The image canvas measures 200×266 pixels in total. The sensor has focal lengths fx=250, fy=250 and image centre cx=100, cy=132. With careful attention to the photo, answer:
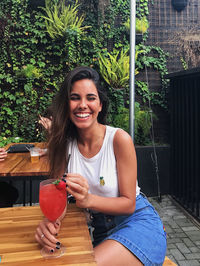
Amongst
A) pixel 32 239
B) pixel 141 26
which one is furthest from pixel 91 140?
pixel 141 26

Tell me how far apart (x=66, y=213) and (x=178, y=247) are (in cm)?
201

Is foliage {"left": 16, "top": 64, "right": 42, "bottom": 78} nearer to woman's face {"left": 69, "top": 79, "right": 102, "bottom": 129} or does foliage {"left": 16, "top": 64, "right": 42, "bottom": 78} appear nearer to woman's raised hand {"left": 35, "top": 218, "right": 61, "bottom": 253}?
woman's face {"left": 69, "top": 79, "right": 102, "bottom": 129}

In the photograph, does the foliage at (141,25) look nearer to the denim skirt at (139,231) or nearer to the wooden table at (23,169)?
the wooden table at (23,169)

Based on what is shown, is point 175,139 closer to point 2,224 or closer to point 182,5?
point 182,5

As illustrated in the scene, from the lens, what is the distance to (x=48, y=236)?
917 millimetres

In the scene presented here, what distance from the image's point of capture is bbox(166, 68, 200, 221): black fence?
3480 millimetres

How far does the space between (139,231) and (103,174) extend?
36 cm

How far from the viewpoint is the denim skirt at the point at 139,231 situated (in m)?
1.16

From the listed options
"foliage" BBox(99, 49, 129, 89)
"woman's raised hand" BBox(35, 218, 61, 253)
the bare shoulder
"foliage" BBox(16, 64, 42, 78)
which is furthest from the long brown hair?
"foliage" BBox(16, 64, 42, 78)

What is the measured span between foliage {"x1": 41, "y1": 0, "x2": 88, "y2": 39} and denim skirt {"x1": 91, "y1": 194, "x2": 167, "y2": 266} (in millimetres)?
4248

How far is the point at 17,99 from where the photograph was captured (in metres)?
4.92

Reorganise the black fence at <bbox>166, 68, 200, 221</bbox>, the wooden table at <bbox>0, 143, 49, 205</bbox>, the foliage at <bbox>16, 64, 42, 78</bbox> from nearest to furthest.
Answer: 1. the wooden table at <bbox>0, 143, 49, 205</bbox>
2. the black fence at <bbox>166, 68, 200, 221</bbox>
3. the foliage at <bbox>16, 64, 42, 78</bbox>

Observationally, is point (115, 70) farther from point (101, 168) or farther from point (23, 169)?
point (101, 168)

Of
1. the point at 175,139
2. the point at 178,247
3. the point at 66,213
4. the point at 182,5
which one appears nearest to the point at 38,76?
the point at 175,139
